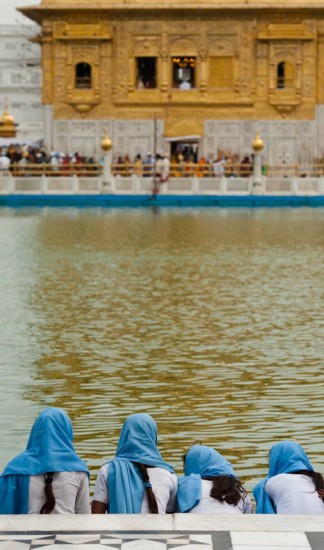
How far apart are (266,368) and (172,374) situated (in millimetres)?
994

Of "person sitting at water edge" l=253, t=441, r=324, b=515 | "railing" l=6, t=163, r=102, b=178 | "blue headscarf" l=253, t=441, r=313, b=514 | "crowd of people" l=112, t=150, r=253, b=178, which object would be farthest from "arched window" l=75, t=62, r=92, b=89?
"person sitting at water edge" l=253, t=441, r=324, b=515

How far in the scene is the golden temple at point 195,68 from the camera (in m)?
57.0

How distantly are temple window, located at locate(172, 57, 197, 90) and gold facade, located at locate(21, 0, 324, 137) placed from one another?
0.72ft

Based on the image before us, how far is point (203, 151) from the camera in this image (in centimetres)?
5728

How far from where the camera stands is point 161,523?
291 inches

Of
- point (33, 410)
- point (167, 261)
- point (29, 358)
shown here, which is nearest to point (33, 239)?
point (167, 261)

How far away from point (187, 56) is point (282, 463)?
1989 inches

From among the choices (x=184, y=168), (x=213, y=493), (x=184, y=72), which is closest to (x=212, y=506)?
(x=213, y=493)

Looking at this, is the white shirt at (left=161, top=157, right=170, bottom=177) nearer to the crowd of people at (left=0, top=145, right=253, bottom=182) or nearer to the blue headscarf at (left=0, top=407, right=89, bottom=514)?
the crowd of people at (left=0, top=145, right=253, bottom=182)

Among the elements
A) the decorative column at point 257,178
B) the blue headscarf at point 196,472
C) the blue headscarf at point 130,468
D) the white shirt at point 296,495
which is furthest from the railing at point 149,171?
the white shirt at point 296,495

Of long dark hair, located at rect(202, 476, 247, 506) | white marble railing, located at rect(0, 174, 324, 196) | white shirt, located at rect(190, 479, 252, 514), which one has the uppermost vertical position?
long dark hair, located at rect(202, 476, 247, 506)

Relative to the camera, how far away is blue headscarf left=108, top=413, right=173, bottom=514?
7.78 meters

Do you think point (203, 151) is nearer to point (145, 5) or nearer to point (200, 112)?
point (200, 112)

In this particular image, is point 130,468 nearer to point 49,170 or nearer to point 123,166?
point 123,166
